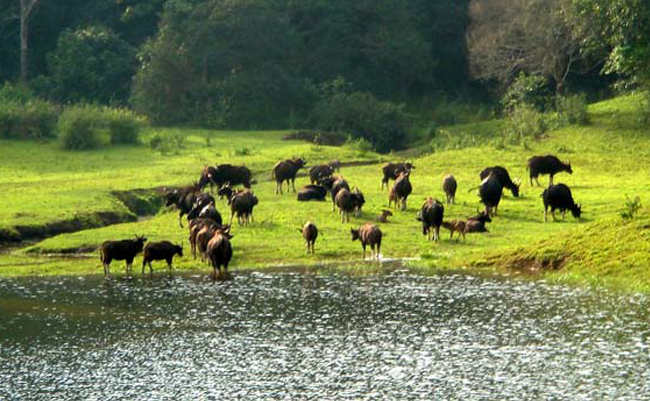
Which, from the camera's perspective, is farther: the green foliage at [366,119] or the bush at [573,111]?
the green foliage at [366,119]

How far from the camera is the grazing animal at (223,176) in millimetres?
45344

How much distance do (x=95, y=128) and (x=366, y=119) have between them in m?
14.6

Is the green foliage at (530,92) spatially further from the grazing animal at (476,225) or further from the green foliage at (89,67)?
the grazing animal at (476,225)

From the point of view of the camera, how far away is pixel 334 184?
1642 inches

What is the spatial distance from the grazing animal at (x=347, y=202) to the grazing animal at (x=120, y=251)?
7052 millimetres

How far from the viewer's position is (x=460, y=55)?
78.1 m

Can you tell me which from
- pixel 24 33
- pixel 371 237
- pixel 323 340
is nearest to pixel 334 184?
pixel 371 237

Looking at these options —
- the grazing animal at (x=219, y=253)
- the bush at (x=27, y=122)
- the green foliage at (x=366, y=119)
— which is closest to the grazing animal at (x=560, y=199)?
the grazing animal at (x=219, y=253)

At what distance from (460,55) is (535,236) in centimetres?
4424

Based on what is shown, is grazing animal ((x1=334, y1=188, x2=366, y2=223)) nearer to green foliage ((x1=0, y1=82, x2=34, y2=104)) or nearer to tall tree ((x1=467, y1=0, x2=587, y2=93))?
tall tree ((x1=467, y1=0, x2=587, y2=93))

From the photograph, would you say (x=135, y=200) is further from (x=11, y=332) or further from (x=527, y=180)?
(x=11, y=332)

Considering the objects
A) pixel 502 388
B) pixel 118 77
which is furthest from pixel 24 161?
pixel 502 388

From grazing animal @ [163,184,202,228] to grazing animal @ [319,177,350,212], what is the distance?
168 inches

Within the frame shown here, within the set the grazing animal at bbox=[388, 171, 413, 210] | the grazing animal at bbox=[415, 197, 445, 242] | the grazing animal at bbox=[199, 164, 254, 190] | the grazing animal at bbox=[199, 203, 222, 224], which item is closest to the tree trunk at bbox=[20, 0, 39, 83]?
the grazing animal at bbox=[199, 164, 254, 190]
